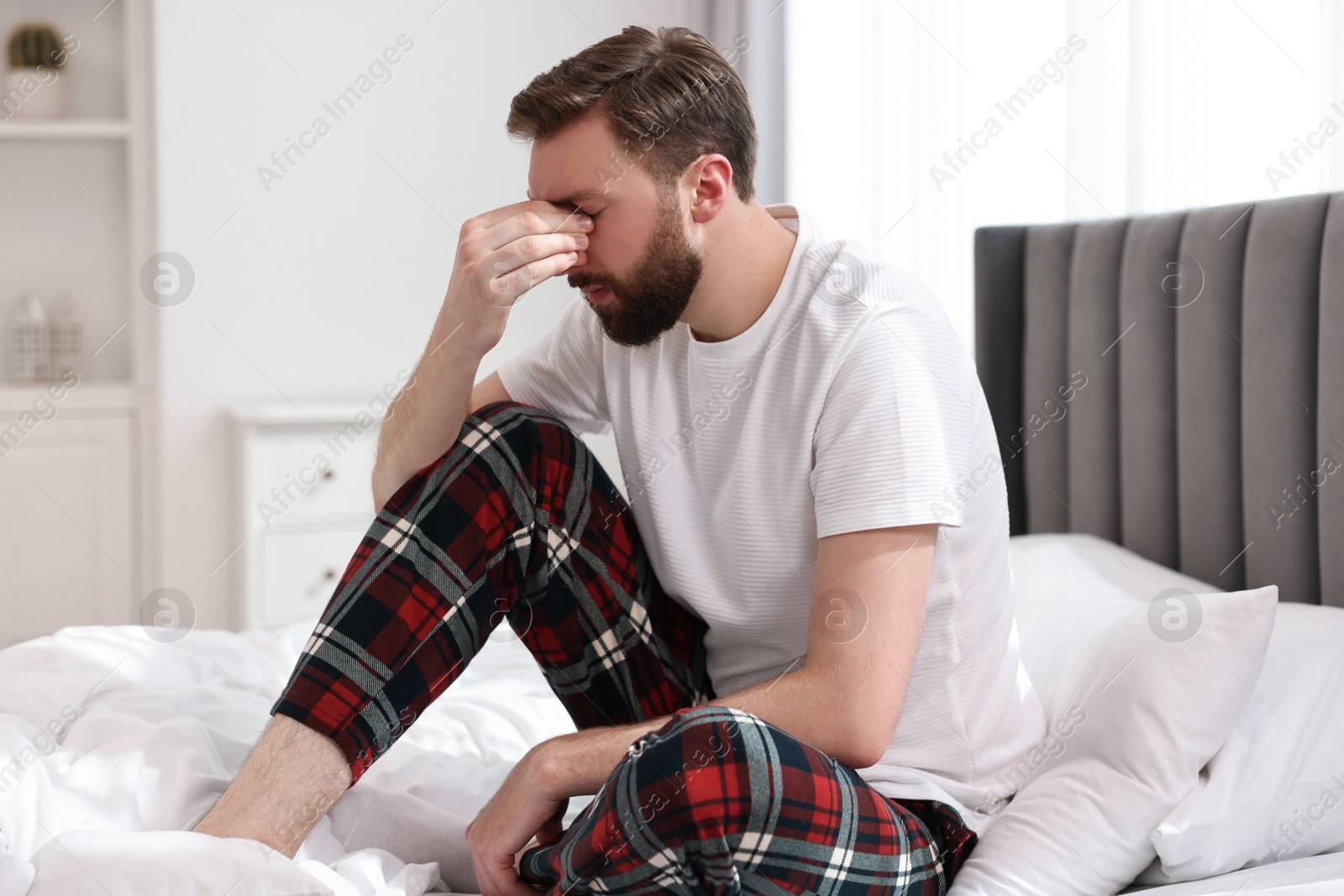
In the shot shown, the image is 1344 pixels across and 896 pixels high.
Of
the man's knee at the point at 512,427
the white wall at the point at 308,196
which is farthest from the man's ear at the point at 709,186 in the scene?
the white wall at the point at 308,196

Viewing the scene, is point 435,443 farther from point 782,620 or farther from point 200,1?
point 200,1

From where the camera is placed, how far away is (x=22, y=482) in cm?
241

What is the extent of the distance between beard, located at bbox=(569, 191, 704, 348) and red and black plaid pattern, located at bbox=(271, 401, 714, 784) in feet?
0.42

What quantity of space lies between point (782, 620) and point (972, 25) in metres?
1.18

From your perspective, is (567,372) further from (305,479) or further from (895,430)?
(305,479)

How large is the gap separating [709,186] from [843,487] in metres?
0.35

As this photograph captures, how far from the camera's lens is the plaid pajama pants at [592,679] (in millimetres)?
796

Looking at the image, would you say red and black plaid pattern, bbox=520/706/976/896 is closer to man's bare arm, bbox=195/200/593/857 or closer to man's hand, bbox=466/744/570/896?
man's hand, bbox=466/744/570/896

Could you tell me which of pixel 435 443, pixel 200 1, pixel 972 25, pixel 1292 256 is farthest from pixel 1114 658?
pixel 200 1

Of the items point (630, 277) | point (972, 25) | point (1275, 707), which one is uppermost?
point (972, 25)

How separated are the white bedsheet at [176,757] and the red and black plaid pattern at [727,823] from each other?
210mm

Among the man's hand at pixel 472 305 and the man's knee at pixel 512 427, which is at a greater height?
the man's hand at pixel 472 305

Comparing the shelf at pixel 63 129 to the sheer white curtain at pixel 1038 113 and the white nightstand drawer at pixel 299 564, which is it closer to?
the white nightstand drawer at pixel 299 564

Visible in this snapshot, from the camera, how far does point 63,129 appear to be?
238 centimetres
